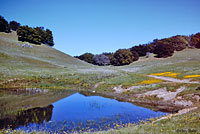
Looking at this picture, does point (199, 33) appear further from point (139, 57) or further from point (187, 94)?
point (187, 94)

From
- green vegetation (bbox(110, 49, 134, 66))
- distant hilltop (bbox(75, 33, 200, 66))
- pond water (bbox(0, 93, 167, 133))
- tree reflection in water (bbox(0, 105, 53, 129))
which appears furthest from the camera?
green vegetation (bbox(110, 49, 134, 66))

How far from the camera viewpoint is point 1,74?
4006cm

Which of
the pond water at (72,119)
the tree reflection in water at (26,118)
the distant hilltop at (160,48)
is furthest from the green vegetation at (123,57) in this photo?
the tree reflection in water at (26,118)

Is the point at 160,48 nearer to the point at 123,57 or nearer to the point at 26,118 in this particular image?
the point at 123,57

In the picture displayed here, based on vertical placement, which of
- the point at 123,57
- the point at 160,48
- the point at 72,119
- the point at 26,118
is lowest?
the point at 72,119

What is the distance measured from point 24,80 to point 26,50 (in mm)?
51772

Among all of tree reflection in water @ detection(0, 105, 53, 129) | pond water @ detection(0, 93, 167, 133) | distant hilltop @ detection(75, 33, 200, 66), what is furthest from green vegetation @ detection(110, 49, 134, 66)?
tree reflection in water @ detection(0, 105, 53, 129)

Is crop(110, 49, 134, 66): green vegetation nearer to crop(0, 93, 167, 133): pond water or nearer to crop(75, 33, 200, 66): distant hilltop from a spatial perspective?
crop(75, 33, 200, 66): distant hilltop

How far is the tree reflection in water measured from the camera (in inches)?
537

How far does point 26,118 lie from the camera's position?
1537 centimetres

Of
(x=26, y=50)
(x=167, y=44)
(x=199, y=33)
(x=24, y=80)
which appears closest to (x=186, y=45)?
(x=199, y=33)

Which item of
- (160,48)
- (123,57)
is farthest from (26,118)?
(123,57)

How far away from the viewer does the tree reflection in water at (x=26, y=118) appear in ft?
44.8

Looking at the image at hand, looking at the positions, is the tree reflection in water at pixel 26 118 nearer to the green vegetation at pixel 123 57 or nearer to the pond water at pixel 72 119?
the pond water at pixel 72 119
